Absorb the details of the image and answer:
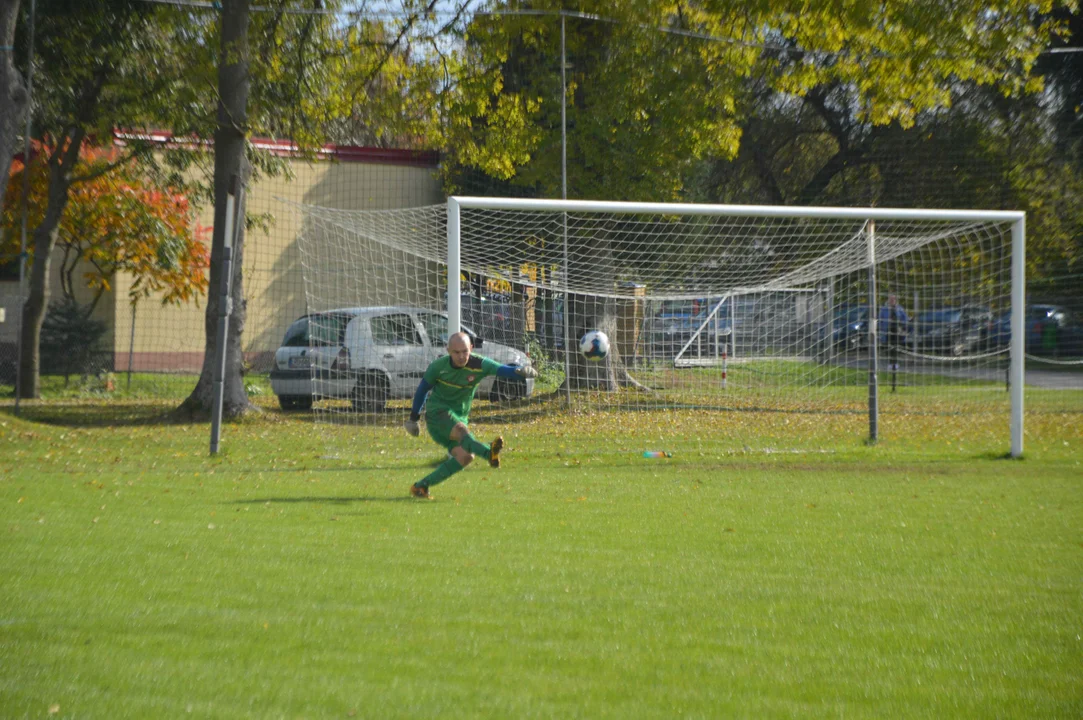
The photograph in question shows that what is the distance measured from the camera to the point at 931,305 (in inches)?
683

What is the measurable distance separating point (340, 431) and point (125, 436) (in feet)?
10.7

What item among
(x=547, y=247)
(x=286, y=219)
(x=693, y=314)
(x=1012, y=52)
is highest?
(x=1012, y=52)

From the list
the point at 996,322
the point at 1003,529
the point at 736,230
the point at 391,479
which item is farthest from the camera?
the point at 736,230

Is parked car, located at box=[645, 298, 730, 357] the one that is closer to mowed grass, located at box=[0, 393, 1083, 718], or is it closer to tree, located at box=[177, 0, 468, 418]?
mowed grass, located at box=[0, 393, 1083, 718]

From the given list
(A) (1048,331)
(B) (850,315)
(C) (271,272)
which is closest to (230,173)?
(B) (850,315)

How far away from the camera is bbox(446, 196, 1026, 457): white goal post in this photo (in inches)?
493

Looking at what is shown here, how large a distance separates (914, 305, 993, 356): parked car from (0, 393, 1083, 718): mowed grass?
21.0 feet

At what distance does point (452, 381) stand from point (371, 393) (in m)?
5.68

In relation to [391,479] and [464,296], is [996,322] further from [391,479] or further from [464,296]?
[391,479]

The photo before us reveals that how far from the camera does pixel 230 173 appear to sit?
53.1 ft

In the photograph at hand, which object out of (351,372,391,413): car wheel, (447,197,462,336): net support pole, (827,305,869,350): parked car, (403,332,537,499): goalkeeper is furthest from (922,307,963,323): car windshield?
(403,332,537,499): goalkeeper

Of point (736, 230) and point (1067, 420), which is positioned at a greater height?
point (736, 230)

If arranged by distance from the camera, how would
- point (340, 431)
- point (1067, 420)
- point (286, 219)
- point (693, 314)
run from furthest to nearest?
point (286, 219) → point (1067, 420) → point (693, 314) → point (340, 431)

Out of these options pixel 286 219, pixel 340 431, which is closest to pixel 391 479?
pixel 340 431
